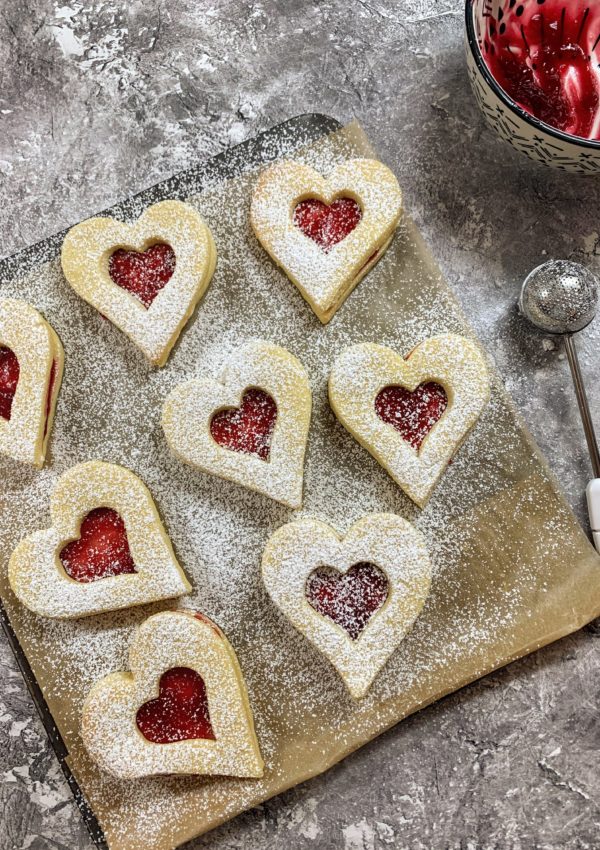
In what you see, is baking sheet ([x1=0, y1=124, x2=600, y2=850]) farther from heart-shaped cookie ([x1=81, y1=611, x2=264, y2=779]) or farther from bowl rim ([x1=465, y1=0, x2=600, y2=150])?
bowl rim ([x1=465, y1=0, x2=600, y2=150])

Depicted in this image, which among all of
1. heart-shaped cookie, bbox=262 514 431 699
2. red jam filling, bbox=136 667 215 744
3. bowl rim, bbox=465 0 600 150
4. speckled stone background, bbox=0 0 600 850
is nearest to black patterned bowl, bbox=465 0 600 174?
bowl rim, bbox=465 0 600 150

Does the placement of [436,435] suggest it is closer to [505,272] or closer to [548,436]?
[548,436]

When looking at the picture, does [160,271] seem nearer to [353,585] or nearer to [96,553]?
[96,553]

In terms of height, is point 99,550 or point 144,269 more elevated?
point 144,269

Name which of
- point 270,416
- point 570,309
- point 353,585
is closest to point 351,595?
point 353,585

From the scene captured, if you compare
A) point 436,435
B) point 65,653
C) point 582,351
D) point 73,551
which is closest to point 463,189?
point 582,351
